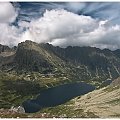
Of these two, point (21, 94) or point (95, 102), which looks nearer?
point (95, 102)

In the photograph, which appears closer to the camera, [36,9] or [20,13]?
[36,9]

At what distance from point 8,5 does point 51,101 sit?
150555mm

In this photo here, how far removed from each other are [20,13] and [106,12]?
6052mm

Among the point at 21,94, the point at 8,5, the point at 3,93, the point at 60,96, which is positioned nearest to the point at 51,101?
the point at 60,96

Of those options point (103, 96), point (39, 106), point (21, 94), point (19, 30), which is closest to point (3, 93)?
point (21, 94)

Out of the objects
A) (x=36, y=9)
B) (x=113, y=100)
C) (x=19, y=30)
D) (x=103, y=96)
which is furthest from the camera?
(x=103, y=96)

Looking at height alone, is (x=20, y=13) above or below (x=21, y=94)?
above

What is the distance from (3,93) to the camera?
19562 centimetres

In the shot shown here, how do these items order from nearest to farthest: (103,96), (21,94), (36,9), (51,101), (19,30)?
(36,9) → (19,30) → (103,96) → (51,101) → (21,94)

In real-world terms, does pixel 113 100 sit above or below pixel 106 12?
below

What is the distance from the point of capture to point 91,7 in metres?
17.8

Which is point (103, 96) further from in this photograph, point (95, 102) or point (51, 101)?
point (51, 101)

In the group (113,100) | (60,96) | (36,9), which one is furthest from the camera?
(60,96)

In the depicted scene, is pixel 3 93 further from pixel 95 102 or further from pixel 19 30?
pixel 19 30
